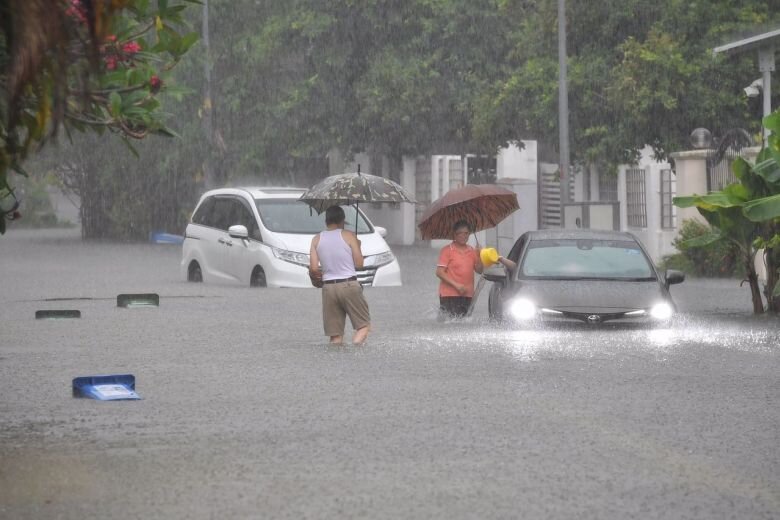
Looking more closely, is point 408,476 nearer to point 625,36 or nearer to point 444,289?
point 444,289

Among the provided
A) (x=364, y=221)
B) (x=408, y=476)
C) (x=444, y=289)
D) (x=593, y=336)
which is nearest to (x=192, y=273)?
(x=364, y=221)

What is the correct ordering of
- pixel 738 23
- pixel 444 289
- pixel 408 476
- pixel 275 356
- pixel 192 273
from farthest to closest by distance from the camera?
pixel 738 23
pixel 192 273
pixel 444 289
pixel 275 356
pixel 408 476

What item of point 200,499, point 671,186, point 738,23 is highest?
point 738,23

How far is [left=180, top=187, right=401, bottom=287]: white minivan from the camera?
83.3 ft

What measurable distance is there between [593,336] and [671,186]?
19.6 m

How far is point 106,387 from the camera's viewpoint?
12.3m

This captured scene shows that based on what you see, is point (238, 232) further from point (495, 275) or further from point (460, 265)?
point (495, 275)

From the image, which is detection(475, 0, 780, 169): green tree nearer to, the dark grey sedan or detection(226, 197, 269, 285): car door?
detection(226, 197, 269, 285): car door

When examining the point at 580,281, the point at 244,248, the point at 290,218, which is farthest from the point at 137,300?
the point at 580,281

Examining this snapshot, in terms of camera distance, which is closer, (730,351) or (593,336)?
(730,351)

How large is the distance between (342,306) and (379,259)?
9.44 meters

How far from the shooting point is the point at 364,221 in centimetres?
2684

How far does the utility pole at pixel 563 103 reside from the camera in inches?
1307

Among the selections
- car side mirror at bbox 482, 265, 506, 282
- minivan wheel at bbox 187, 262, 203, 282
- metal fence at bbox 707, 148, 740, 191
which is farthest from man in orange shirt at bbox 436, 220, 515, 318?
metal fence at bbox 707, 148, 740, 191
